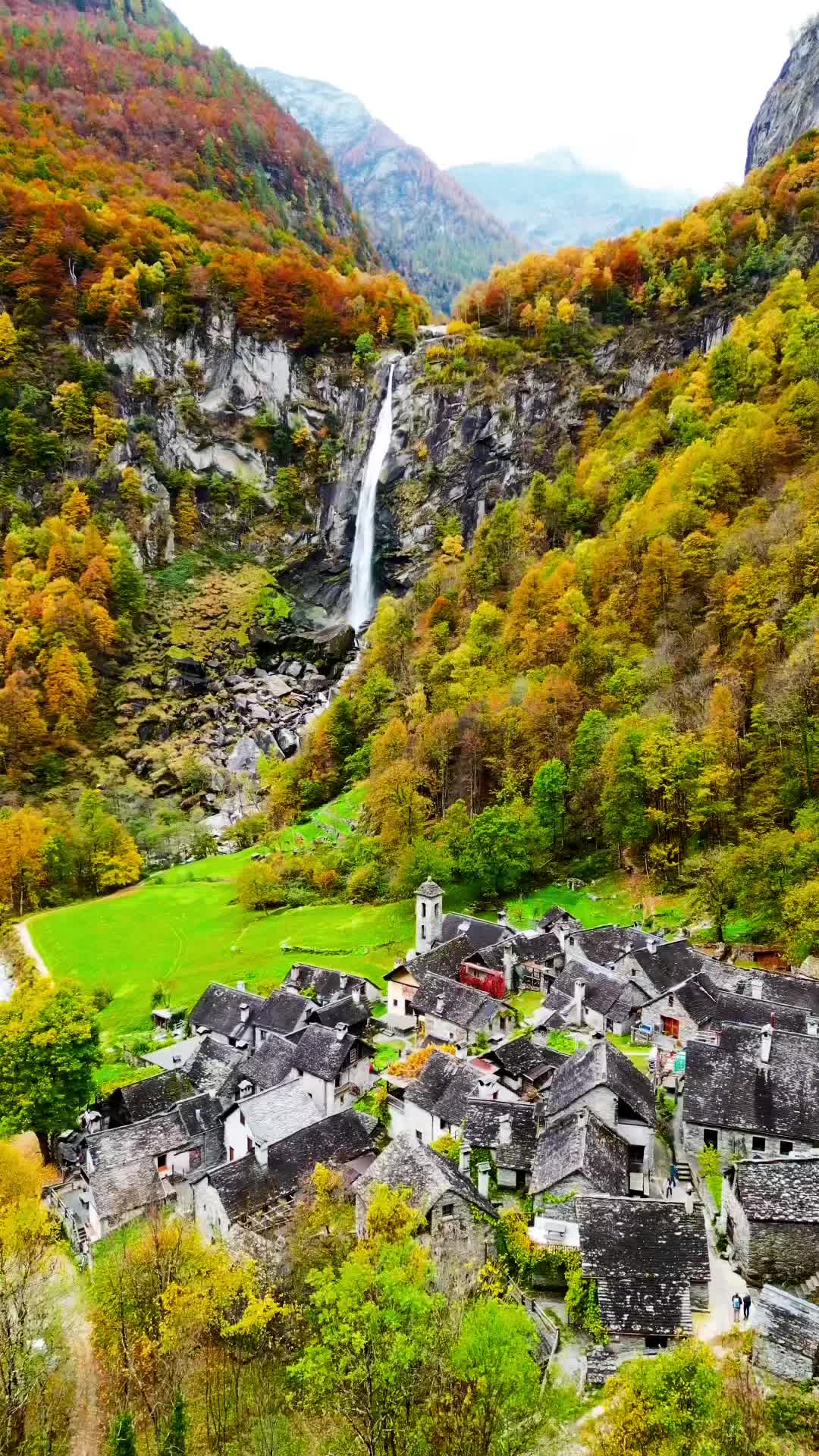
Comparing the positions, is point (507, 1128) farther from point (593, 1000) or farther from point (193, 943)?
point (193, 943)

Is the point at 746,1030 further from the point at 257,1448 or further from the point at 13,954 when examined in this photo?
the point at 13,954

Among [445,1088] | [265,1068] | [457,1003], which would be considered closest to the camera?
[445,1088]

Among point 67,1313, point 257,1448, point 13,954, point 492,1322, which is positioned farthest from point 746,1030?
point 13,954

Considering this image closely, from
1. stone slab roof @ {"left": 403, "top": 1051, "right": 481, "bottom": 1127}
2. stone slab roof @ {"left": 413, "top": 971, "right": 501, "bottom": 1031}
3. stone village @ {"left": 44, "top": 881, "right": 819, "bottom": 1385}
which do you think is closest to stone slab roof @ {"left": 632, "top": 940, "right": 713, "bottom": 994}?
stone village @ {"left": 44, "top": 881, "right": 819, "bottom": 1385}

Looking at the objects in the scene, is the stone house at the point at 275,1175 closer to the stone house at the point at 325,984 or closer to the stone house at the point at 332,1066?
the stone house at the point at 332,1066

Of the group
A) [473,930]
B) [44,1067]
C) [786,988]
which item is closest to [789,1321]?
[786,988]

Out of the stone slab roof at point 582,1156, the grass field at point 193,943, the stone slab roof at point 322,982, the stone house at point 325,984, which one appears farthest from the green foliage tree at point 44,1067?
the stone slab roof at point 582,1156
